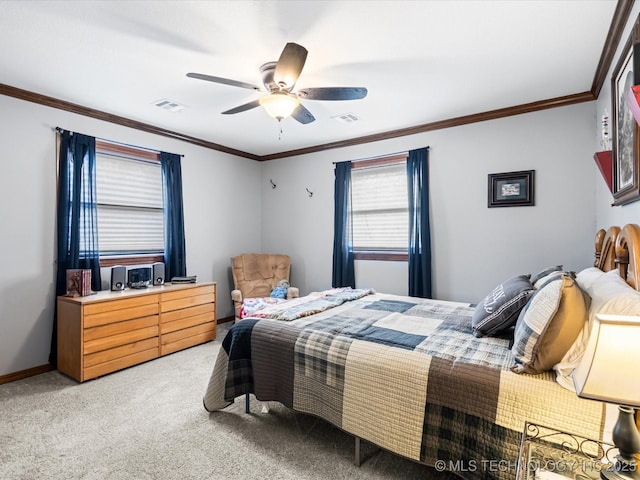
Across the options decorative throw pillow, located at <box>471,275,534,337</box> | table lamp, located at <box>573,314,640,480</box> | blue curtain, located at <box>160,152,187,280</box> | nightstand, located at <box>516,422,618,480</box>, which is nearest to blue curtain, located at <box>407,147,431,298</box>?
decorative throw pillow, located at <box>471,275,534,337</box>

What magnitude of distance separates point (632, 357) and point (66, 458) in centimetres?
271

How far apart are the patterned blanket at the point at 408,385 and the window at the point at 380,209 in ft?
5.93

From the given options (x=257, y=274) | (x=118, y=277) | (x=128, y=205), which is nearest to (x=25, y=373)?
(x=118, y=277)

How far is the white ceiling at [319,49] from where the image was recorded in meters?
1.97

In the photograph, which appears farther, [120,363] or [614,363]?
[120,363]

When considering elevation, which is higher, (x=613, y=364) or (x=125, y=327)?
(x=613, y=364)

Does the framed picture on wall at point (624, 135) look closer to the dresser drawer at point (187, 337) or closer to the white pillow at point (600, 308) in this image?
the white pillow at point (600, 308)

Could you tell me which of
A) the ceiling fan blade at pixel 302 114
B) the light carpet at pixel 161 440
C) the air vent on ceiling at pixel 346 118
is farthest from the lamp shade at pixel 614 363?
the air vent on ceiling at pixel 346 118

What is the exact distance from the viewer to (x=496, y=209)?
359 cm

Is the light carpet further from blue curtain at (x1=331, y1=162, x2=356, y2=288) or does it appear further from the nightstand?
blue curtain at (x1=331, y1=162, x2=356, y2=288)

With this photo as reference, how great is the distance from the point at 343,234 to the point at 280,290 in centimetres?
115

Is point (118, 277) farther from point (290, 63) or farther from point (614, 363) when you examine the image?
point (614, 363)

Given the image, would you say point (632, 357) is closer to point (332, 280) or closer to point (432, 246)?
point (432, 246)

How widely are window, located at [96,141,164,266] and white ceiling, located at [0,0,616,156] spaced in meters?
0.59
